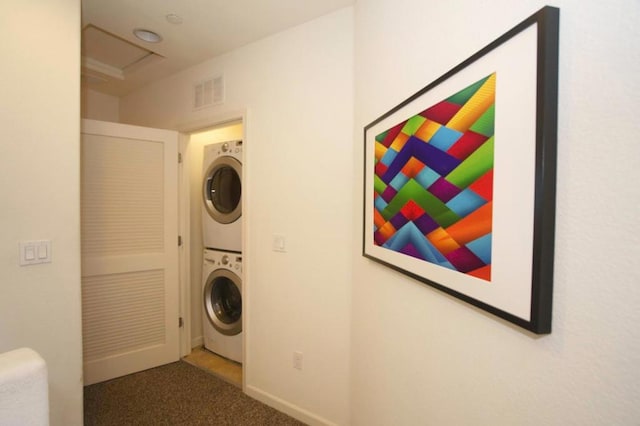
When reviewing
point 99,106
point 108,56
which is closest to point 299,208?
point 108,56

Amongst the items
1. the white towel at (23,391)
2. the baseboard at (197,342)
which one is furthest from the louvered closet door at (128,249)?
the white towel at (23,391)

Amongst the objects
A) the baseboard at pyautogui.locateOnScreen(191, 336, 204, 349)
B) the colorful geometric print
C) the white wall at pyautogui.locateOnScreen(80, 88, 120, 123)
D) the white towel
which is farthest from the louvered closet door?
the colorful geometric print

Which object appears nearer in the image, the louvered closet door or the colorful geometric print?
the colorful geometric print

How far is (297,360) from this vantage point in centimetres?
205

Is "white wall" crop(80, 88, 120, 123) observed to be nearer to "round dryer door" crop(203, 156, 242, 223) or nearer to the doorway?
the doorway

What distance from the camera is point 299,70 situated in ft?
6.61

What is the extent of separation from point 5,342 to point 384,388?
1823mm

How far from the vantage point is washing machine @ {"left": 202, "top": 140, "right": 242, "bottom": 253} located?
2.69 m

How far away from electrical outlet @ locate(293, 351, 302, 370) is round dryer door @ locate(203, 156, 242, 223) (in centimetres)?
126

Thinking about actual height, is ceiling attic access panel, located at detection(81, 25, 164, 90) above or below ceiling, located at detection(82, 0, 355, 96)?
above

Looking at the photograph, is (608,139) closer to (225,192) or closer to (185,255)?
(225,192)

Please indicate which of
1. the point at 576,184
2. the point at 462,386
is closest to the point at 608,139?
the point at 576,184

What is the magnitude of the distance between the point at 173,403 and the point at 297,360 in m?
0.98

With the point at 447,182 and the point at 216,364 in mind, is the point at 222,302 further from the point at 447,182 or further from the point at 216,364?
the point at 447,182
